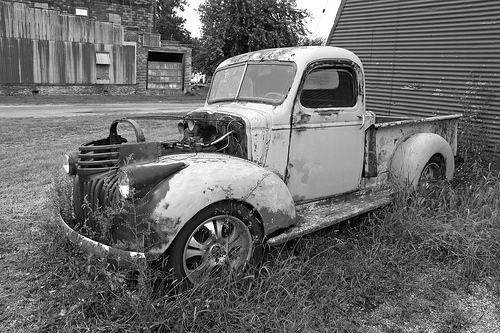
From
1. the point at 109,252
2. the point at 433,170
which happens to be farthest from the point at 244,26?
the point at 109,252

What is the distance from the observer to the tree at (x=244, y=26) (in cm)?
2262

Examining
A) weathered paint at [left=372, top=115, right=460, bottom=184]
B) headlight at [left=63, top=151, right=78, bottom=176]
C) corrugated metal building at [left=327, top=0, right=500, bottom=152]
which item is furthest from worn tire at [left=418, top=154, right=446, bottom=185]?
headlight at [left=63, top=151, right=78, bottom=176]

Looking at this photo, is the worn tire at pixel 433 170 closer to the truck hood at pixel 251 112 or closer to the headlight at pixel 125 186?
the truck hood at pixel 251 112

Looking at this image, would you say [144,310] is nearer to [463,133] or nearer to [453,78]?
[463,133]

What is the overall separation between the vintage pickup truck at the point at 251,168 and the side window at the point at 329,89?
0.04 ft

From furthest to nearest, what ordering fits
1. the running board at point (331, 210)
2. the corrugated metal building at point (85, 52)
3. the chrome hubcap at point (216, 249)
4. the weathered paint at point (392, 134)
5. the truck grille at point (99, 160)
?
the corrugated metal building at point (85, 52), the weathered paint at point (392, 134), the running board at point (331, 210), the truck grille at point (99, 160), the chrome hubcap at point (216, 249)

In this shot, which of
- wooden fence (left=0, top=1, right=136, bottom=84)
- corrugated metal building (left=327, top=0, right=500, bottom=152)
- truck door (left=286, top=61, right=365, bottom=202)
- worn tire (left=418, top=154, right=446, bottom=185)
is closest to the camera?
truck door (left=286, top=61, right=365, bottom=202)

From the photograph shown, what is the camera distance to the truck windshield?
149 inches

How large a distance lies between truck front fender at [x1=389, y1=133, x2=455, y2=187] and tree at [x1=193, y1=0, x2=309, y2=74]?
1914 cm

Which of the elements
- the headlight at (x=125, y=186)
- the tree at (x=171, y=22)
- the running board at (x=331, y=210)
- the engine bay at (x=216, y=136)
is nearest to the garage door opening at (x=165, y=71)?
the engine bay at (x=216, y=136)

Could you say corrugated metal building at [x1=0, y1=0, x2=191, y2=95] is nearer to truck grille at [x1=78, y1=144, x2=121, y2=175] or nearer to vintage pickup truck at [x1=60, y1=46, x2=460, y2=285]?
vintage pickup truck at [x1=60, y1=46, x2=460, y2=285]

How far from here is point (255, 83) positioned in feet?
13.3

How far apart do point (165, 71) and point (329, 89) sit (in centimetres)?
2431

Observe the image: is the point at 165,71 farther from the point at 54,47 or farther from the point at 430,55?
the point at 430,55
